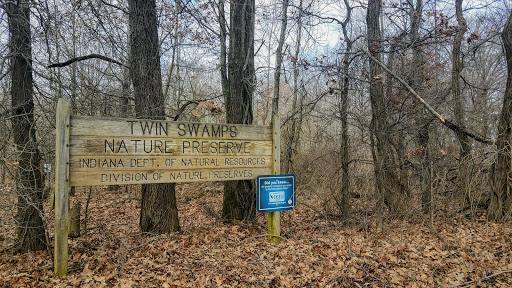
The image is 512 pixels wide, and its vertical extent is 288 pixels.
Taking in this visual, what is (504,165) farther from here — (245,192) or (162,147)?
(162,147)

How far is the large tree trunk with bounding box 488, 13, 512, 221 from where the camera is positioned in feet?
21.7

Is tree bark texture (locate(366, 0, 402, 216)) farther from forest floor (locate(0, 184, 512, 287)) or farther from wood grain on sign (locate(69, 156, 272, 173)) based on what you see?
wood grain on sign (locate(69, 156, 272, 173))

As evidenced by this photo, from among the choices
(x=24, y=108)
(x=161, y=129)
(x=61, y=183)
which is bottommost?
(x=61, y=183)

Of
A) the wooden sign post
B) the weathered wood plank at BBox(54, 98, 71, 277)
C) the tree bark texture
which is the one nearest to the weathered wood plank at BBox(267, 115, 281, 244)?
the wooden sign post

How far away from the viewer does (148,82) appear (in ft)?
20.1

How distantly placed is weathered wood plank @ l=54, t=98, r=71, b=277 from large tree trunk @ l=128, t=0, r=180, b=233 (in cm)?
209

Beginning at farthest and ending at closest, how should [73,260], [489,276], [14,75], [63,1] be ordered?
[63,1] < [14,75] < [73,260] < [489,276]

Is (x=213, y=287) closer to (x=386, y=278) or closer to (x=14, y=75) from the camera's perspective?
(x=386, y=278)

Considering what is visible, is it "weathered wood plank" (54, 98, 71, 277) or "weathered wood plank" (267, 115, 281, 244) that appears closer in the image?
"weathered wood plank" (54, 98, 71, 277)

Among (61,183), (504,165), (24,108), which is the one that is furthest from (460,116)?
(24,108)

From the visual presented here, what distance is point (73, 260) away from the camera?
4.55m

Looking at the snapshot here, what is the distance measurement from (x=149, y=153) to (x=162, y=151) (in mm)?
178

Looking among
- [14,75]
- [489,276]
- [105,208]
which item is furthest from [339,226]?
[105,208]

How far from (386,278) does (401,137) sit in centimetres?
480
